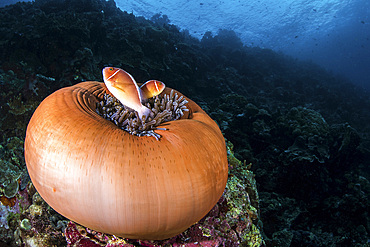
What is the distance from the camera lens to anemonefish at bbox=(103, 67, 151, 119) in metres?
1.38

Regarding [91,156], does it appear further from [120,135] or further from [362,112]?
[362,112]

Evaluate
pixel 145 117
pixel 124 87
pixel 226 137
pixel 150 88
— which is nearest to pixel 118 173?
pixel 145 117

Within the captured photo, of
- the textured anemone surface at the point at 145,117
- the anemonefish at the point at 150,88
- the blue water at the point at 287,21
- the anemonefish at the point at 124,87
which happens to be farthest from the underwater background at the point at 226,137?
the blue water at the point at 287,21

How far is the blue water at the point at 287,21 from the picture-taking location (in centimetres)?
3519

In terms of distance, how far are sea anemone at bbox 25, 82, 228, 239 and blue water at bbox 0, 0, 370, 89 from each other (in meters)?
35.7

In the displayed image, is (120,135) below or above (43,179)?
above

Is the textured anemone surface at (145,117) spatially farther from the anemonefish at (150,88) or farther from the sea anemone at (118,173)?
the sea anemone at (118,173)

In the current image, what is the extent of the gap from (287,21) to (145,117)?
49477mm

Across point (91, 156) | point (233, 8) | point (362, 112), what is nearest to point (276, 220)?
point (91, 156)

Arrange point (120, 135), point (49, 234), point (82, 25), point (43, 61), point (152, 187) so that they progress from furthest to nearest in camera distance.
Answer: point (82, 25) < point (43, 61) < point (49, 234) < point (120, 135) < point (152, 187)

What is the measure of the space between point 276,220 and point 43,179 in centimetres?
357

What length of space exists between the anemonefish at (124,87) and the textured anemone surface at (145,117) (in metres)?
0.09

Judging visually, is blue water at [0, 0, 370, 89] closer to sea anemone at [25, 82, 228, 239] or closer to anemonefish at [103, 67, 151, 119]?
anemonefish at [103, 67, 151, 119]

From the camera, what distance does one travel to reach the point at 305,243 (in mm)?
3084
